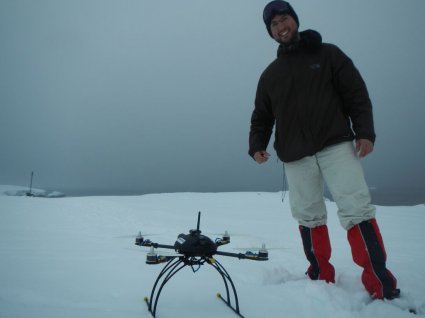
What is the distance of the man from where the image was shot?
206 cm

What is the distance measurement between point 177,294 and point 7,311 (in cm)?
105

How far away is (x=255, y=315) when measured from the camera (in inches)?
67.8

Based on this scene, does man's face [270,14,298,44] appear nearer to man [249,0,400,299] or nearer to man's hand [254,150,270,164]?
man [249,0,400,299]

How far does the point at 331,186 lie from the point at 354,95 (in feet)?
2.56

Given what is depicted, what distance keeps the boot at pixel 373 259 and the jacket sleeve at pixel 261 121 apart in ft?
3.78

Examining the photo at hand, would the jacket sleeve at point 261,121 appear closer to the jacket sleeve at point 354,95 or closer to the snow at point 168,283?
the jacket sleeve at point 354,95

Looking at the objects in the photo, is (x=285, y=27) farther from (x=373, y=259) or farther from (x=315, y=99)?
(x=373, y=259)

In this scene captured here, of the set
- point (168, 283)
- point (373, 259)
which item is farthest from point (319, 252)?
point (168, 283)

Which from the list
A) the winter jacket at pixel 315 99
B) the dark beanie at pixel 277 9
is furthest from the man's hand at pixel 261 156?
the dark beanie at pixel 277 9

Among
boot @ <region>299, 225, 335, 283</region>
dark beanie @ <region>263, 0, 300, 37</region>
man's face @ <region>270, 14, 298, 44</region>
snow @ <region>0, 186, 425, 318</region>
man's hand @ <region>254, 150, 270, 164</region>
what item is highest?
dark beanie @ <region>263, 0, 300, 37</region>

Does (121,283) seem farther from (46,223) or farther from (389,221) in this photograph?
(389,221)

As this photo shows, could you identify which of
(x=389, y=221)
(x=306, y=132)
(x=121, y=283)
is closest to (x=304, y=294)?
(x=306, y=132)

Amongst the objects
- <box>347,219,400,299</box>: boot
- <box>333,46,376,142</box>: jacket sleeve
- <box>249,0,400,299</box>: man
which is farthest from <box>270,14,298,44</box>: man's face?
<box>347,219,400,299</box>: boot

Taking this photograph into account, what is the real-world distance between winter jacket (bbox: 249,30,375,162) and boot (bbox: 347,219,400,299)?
70cm
